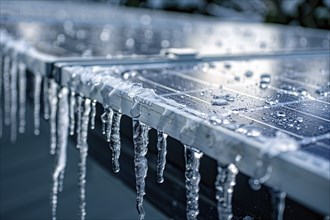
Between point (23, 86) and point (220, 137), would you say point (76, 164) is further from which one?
point (220, 137)

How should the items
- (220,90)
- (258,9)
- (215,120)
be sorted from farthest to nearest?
1. (258,9)
2. (220,90)
3. (215,120)

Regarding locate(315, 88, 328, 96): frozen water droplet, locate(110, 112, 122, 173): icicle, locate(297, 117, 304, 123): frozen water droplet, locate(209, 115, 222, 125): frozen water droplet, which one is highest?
locate(315, 88, 328, 96): frozen water droplet

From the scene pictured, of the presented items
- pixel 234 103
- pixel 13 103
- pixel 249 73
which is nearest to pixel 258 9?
pixel 13 103

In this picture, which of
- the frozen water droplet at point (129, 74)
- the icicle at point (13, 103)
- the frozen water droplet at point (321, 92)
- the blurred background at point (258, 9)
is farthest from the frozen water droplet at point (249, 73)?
the blurred background at point (258, 9)

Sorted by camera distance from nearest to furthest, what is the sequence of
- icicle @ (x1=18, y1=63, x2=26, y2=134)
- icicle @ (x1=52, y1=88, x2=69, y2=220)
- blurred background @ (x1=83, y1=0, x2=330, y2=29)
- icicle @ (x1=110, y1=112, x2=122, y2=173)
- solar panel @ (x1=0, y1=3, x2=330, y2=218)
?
1. solar panel @ (x1=0, y1=3, x2=330, y2=218)
2. icicle @ (x1=110, y1=112, x2=122, y2=173)
3. icicle @ (x1=52, y1=88, x2=69, y2=220)
4. icicle @ (x1=18, y1=63, x2=26, y2=134)
5. blurred background @ (x1=83, y1=0, x2=330, y2=29)

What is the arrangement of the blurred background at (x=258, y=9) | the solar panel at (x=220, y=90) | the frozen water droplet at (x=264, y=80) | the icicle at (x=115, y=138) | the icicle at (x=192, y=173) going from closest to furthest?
the solar panel at (x=220, y=90)
the icicle at (x=192, y=173)
the icicle at (x=115, y=138)
the frozen water droplet at (x=264, y=80)
the blurred background at (x=258, y=9)

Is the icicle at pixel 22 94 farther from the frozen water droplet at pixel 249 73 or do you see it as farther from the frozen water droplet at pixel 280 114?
the frozen water droplet at pixel 280 114

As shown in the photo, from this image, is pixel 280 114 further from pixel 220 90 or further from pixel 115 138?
pixel 115 138

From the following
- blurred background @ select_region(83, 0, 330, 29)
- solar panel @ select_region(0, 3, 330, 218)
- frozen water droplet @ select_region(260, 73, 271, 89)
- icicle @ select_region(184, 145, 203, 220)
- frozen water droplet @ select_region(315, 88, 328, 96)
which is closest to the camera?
solar panel @ select_region(0, 3, 330, 218)

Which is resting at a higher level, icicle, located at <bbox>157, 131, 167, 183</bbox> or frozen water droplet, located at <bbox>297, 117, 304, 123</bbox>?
frozen water droplet, located at <bbox>297, 117, 304, 123</bbox>

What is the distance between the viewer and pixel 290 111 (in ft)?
4.72

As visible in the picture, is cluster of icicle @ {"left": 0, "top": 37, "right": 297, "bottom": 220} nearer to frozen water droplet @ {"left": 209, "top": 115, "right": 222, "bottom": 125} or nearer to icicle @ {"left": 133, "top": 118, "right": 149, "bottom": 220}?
icicle @ {"left": 133, "top": 118, "right": 149, "bottom": 220}

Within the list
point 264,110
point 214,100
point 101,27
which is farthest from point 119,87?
point 101,27

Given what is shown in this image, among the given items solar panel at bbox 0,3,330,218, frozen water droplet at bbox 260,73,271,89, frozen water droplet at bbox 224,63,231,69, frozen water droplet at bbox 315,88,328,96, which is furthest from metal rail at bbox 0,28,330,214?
frozen water droplet at bbox 224,63,231,69
